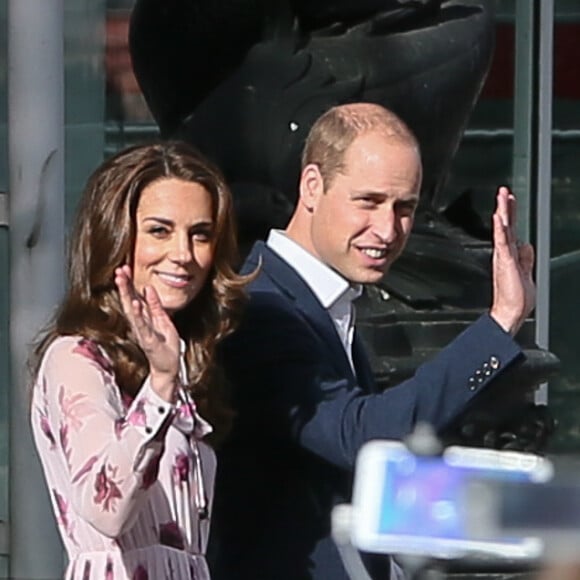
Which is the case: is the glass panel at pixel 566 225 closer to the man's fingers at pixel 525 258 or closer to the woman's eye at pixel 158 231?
the man's fingers at pixel 525 258

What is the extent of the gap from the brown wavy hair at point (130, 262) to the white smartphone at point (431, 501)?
3.70 ft

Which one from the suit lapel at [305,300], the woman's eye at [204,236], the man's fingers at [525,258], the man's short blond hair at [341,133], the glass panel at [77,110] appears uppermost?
the glass panel at [77,110]

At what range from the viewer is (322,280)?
277 centimetres

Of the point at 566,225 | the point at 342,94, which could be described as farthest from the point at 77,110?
the point at 566,225

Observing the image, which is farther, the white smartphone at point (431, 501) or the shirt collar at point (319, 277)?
the shirt collar at point (319, 277)

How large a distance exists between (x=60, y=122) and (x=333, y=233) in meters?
1.07

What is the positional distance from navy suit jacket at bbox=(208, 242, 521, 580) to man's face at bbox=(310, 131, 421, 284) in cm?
7

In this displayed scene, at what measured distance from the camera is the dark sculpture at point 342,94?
403cm

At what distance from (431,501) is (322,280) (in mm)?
1370

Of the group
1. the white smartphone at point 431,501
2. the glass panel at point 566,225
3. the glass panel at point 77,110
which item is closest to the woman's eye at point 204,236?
the white smartphone at point 431,501

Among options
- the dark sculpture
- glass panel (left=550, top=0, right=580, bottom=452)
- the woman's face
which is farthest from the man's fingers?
glass panel (left=550, top=0, right=580, bottom=452)

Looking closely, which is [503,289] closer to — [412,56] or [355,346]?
[355,346]

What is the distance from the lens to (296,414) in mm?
2711

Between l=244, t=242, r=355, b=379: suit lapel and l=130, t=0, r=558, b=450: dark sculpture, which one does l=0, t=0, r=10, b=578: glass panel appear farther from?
l=244, t=242, r=355, b=379: suit lapel
